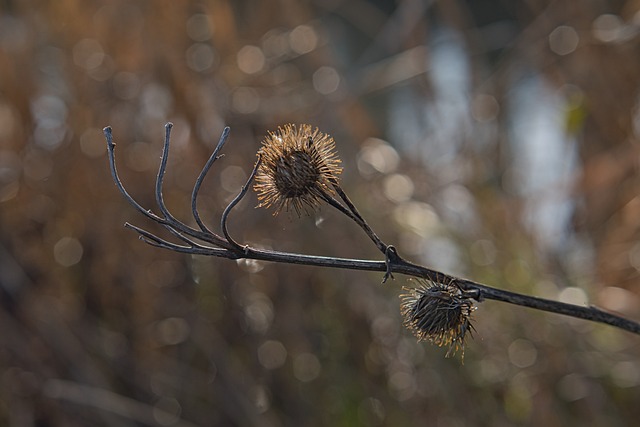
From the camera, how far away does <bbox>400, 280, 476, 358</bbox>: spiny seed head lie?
0.81 meters

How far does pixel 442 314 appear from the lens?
0.81 m

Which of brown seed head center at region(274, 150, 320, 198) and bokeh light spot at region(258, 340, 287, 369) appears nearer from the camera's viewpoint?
brown seed head center at region(274, 150, 320, 198)

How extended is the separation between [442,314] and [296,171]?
188mm

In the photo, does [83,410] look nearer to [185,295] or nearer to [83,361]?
[83,361]

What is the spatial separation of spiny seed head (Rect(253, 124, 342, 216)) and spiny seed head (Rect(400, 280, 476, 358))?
133mm

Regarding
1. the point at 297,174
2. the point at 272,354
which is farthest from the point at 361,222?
the point at 272,354

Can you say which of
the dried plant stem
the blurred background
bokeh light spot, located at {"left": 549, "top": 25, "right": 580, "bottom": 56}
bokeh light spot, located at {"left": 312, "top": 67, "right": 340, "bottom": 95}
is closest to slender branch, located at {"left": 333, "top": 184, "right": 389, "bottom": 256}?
the dried plant stem

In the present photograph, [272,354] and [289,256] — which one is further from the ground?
[272,354]

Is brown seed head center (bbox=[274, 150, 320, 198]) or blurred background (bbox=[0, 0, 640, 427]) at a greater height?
blurred background (bbox=[0, 0, 640, 427])

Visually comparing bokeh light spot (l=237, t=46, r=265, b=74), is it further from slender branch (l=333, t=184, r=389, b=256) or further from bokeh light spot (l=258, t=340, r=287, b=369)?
slender branch (l=333, t=184, r=389, b=256)

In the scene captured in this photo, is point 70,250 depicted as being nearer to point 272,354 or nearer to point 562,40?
point 272,354

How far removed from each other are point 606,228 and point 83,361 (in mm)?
1425

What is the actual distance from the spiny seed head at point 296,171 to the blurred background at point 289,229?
1216mm

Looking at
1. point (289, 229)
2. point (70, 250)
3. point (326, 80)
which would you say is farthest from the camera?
point (326, 80)
